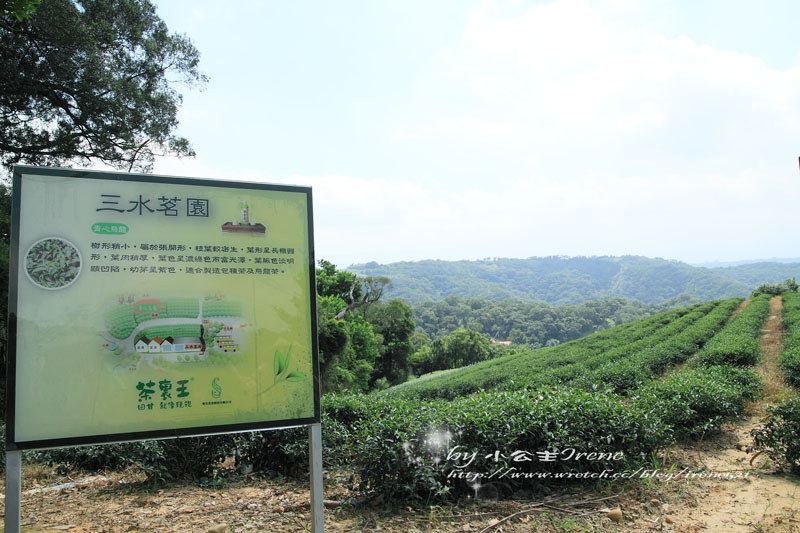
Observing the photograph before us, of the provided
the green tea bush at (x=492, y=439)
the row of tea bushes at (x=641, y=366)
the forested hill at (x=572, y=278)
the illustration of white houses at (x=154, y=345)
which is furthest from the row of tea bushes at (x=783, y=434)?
the forested hill at (x=572, y=278)

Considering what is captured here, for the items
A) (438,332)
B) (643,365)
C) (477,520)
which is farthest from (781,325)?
(438,332)

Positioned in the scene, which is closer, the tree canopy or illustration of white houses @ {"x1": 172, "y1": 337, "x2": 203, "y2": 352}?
illustration of white houses @ {"x1": 172, "y1": 337, "x2": 203, "y2": 352}

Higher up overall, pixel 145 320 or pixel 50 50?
pixel 50 50

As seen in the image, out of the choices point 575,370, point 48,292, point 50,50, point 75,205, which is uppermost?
point 50,50

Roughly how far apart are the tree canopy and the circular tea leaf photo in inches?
316

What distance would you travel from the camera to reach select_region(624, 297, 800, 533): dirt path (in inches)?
117

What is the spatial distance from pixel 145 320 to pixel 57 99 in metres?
9.20

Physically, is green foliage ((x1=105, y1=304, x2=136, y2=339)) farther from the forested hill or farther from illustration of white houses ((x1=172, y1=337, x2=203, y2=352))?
the forested hill

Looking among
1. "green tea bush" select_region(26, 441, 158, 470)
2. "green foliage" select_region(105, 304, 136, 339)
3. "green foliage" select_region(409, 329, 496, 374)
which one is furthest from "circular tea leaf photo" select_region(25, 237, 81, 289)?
"green foliage" select_region(409, 329, 496, 374)

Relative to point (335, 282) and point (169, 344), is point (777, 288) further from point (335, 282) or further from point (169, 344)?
point (169, 344)

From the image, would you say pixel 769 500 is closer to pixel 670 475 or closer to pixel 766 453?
pixel 670 475

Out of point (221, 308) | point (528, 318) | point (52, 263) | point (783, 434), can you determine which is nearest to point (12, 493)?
point (52, 263)

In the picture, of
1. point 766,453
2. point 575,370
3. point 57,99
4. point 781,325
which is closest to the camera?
point 766,453

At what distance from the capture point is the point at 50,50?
8.46m
